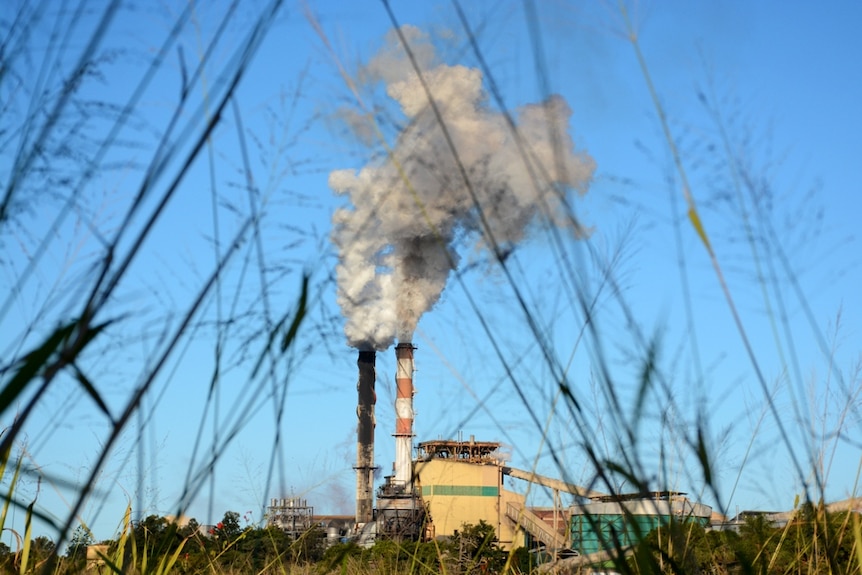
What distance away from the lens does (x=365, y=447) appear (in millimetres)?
38406

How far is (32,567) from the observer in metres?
2.15

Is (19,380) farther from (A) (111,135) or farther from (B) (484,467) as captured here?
(B) (484,467)

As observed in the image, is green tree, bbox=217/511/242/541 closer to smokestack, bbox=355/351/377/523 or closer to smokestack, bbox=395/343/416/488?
smokestack, bbox=395/343/416/488

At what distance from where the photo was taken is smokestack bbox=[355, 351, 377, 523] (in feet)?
125

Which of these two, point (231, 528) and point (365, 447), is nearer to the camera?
point (231, 528)

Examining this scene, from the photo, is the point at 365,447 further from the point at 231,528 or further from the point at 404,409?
the point at 231,528

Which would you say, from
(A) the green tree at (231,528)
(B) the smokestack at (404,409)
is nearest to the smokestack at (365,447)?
(B) the smokestack at (404,409)

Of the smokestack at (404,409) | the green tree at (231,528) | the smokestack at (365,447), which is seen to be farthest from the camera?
the smokestack at (365,447)

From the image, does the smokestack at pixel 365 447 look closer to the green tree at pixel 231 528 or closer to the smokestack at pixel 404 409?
the smokestack at pixel 404 409

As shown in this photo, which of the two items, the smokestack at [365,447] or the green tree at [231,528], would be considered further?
the smokestack at [365,447]

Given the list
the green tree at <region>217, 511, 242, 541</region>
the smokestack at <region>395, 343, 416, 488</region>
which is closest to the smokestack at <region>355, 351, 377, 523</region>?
the smokestack at <region>395, 343, 416, 488</region>

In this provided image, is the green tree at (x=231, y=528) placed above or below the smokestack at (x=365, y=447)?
below

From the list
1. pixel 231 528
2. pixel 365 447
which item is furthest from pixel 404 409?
pixel 231 528

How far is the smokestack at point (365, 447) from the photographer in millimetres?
38000
